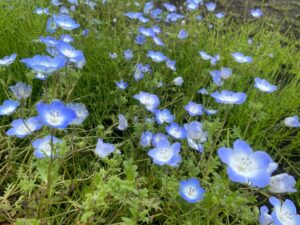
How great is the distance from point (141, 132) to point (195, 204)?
45 cm

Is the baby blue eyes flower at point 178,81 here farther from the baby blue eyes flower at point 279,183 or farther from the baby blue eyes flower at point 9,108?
the baby blue eyes flower at point 279,183

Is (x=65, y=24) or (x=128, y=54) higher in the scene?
(x=65, y=24)

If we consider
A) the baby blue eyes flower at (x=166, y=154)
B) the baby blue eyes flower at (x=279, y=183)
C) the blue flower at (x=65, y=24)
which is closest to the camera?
the baby blue eyes flower at (x=279, y=183)

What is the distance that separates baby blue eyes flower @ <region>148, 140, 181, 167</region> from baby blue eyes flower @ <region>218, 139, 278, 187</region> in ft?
0.84

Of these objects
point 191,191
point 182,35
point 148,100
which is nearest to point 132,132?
point 148,100

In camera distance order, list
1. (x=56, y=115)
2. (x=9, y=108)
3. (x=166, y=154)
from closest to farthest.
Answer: (x=56, y=115), (x=166, y=154), (x=9, y=108)

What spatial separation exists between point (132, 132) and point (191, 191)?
27.8 inches

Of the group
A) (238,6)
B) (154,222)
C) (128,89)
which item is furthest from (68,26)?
(238,6)

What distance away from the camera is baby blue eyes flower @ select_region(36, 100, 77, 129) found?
115cm

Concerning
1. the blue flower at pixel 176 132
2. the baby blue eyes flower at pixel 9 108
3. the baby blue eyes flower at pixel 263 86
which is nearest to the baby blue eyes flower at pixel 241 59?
the baby blue eyes flower at pixel 263 86

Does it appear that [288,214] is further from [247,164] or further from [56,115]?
[56,115]

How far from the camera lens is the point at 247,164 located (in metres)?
1.19

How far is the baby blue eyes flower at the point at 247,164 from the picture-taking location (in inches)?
43.2

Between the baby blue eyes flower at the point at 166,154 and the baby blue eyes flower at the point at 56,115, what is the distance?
0.38 m
